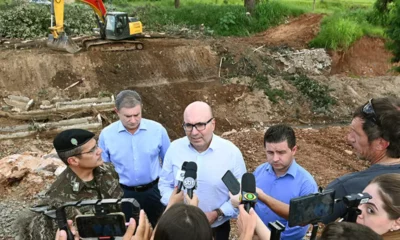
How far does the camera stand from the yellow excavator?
50.4 feet

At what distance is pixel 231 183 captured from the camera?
284 cm

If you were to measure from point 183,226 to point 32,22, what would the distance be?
62.4 ft

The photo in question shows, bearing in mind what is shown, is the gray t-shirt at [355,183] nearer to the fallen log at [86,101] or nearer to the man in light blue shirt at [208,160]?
the man in light blue shirt at [208,160]

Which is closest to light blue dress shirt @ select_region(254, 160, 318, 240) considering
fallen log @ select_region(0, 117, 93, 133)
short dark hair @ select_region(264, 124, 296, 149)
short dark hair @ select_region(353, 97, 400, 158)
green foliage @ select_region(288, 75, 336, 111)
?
short dark hair @ select_region(264, 124, 296, 149)

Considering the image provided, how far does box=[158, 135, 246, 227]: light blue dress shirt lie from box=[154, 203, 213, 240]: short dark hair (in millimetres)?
1662

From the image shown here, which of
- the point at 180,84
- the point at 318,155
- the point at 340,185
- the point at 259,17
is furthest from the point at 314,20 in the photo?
the point at 340,185

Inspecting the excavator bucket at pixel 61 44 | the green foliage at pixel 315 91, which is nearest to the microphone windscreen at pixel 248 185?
the green foliage at pixel 315 91

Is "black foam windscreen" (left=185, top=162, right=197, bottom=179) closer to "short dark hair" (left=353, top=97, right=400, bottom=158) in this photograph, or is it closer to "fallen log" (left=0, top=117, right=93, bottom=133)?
"short dark hair" (left=353, top=97, right=400, bottom=158)

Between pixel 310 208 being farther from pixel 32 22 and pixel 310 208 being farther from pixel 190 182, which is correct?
pixel 32 22

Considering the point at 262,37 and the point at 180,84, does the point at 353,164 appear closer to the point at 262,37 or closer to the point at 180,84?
the point at 180,84

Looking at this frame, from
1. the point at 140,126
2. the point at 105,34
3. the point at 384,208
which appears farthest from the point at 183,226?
the point at 105,34

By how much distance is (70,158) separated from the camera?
331cm

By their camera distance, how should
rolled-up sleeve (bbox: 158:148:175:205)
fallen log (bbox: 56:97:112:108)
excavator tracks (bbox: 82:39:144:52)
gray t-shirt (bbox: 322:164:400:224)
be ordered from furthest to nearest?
excavator tracks (bbox: 82:39:144:52)
fallen log (bbox: 56:97:112:108)
rolled-up sleeve (bbox: 158:148:175:205)
gray t-shirt (bbox: 322:164:400:224)

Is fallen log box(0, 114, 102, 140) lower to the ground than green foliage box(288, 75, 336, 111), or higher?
lower
